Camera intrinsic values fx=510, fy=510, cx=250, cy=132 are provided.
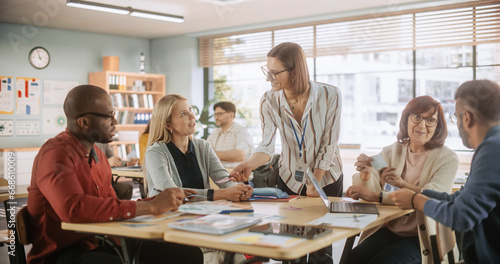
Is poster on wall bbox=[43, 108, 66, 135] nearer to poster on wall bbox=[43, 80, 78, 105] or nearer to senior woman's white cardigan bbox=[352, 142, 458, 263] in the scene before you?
poster on wall bbox=[43, 80, 78, 105]

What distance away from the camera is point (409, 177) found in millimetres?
2693

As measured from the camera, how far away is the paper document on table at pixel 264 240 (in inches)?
61.5

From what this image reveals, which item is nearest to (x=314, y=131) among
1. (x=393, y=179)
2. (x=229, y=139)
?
(x=393, y=179)

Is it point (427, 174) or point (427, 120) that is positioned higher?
point (427, 120)

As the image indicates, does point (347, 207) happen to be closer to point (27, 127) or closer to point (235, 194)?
point (235, 194)

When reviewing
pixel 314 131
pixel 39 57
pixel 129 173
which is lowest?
pixel 129 173

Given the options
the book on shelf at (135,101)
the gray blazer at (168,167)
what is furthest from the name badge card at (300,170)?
the book on shelf at (135,101)

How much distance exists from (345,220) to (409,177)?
2.70 feet

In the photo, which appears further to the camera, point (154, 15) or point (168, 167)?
point (154, 15)

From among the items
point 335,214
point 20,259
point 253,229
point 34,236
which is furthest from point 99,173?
point 335,214

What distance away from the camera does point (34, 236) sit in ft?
6.96

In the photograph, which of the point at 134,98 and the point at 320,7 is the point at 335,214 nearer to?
the point at 320,7

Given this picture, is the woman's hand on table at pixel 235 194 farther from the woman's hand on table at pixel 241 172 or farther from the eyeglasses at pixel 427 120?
the eyeglasses at pixel 427 120

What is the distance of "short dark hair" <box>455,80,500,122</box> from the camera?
1896 millimetres
